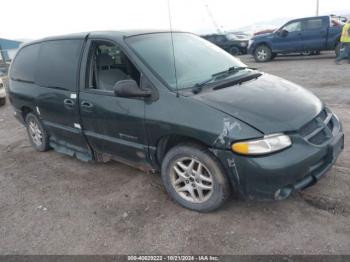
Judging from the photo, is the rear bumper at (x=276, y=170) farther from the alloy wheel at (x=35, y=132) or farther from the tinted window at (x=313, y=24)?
the tinted window at (x=313, y=24)

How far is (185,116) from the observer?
8.87ft

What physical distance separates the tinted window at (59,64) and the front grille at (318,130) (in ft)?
8.46

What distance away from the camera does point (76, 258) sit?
99.0 inches

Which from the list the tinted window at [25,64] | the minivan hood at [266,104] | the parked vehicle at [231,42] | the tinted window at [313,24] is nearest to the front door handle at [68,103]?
the tinted window at [25,64]

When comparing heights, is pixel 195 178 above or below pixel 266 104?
below

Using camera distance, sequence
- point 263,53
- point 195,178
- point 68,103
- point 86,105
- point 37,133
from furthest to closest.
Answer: point 263,53 < point 37,133 < point 68,103 < point 86,105 < point 195,178

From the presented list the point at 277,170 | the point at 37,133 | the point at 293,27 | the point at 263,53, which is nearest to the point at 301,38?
the point at 293,27

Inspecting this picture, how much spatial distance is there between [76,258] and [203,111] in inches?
63.6

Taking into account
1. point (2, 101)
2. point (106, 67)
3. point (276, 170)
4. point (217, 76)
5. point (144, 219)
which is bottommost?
point (2, 101)

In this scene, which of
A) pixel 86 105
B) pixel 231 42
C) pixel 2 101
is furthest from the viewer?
pixel 231 42

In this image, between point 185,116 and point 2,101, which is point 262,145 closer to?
point 185,116

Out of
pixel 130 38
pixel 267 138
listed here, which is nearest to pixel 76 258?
pixel 267 138

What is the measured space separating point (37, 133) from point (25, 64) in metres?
1.06

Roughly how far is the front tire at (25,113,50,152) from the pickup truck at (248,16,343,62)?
11.5 meters
